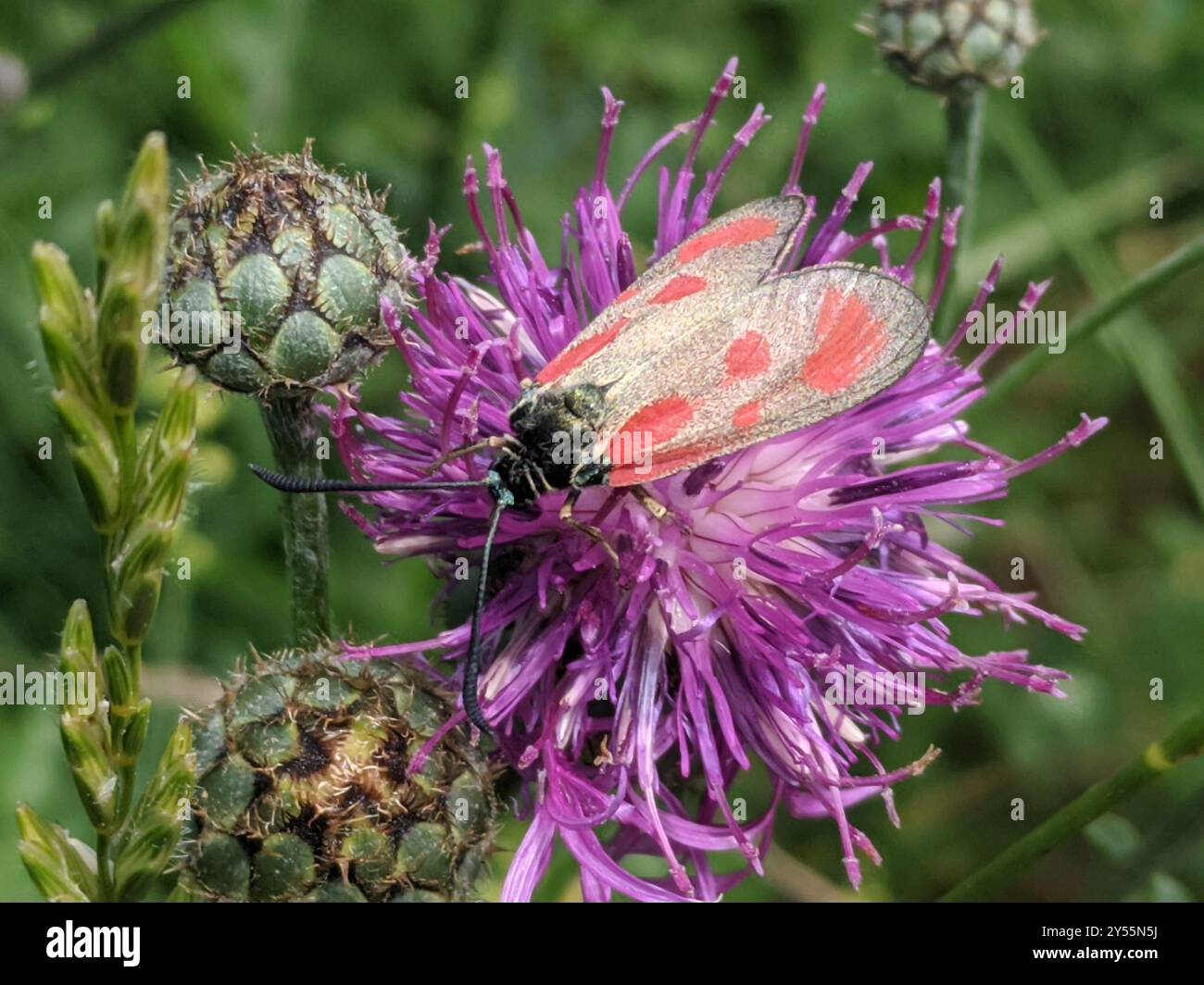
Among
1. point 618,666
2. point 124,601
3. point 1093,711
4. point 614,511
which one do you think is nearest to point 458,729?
point 618,666

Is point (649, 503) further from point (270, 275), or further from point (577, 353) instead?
point (270, 275)

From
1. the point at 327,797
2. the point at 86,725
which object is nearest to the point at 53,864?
the point at 86,725

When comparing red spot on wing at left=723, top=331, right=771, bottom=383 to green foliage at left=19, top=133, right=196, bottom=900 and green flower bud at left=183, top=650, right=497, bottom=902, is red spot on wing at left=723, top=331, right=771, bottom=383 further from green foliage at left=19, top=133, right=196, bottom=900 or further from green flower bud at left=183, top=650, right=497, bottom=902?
green foliage at left=19, top=133, right=196, bottom=900

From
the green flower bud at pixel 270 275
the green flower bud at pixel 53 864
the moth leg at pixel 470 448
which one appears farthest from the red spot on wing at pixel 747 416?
the green flower bud at pixel 53 864

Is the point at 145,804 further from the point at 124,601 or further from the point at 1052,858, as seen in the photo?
the point at 1052,858

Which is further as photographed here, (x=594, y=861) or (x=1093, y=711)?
(x=1093, y=711)

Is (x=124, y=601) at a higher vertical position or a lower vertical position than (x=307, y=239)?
lower

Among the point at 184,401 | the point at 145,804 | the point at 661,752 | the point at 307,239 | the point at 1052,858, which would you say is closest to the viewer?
the point at 184,401
